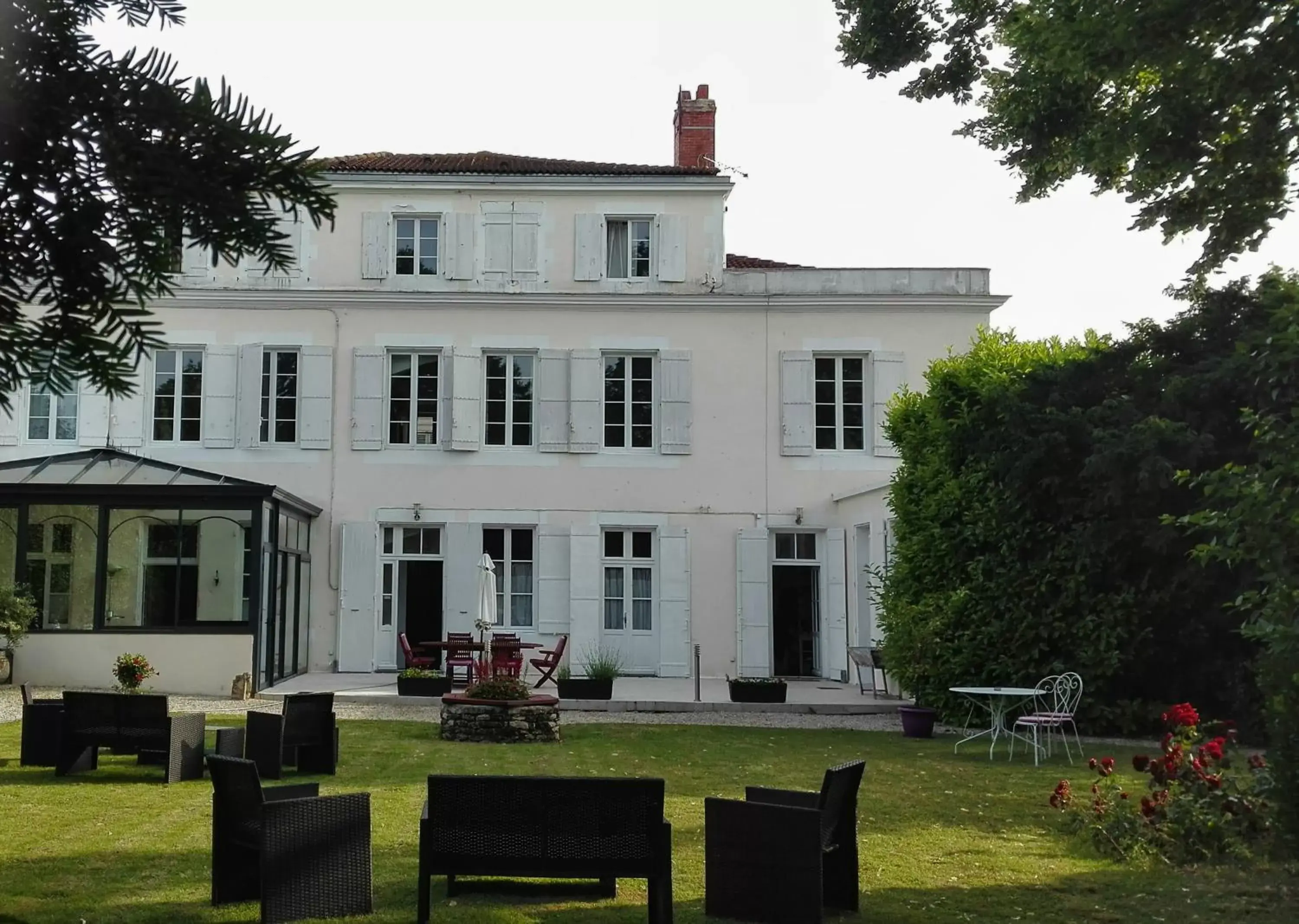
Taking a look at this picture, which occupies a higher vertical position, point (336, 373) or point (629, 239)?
point (629, 239)

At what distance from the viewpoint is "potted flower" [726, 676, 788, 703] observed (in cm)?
1396

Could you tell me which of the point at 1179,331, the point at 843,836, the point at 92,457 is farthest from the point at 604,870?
the point at 92,457

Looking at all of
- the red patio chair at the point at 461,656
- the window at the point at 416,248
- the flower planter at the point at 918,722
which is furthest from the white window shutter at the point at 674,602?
the flower planter at the point at 918,722

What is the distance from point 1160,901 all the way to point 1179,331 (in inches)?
308

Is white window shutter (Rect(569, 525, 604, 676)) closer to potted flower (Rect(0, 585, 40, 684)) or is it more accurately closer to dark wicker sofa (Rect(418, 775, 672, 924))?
potted flower (Rect(0, 585, 40, 684))

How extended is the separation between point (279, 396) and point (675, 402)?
5447 millimetres

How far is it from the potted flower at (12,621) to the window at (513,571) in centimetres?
570

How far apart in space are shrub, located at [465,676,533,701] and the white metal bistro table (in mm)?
3526

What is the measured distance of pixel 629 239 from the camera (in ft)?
59.9

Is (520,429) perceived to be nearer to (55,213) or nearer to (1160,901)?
(1160,901)

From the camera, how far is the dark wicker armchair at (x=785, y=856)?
178 inches

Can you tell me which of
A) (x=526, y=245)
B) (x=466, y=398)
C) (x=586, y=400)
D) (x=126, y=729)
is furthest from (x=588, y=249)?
(x=126, y=729)

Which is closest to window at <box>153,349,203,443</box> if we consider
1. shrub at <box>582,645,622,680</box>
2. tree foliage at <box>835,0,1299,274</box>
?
shrub at <box>582,645,622,680</box>

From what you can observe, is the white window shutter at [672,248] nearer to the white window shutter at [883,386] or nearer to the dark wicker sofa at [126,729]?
the white window shutter at [883,386]
